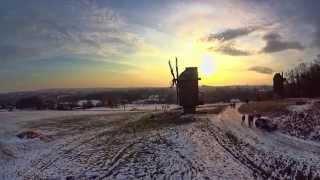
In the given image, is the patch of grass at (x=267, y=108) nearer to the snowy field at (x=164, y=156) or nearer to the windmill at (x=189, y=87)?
the windmill at (x=189, y=87)

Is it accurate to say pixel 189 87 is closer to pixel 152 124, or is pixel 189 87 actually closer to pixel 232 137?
pixel 152 124

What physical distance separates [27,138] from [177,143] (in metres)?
14.1

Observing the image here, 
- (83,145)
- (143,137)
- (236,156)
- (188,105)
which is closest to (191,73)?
(188,105)

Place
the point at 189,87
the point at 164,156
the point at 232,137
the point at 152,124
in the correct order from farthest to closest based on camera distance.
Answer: the point at 189,87
the point at 152,124
the point at 232,137
the point at 164,156

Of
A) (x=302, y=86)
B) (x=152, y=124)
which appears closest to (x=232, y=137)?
(x=152, y=124)

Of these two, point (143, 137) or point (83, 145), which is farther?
point (143, 137)

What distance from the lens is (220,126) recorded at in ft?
141

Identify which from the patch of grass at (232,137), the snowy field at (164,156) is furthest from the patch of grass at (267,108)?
the snowy field at (164,156)

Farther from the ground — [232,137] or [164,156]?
[232,137]

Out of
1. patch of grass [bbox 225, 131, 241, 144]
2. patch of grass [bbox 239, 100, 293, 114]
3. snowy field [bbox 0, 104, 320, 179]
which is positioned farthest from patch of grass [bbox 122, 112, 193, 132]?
patch of grass [bbox 239, 100, 293, 114]

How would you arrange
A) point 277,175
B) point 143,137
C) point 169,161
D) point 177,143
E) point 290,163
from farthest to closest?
1. point 143,137
2. point 177,143
3. point 169,161
4. point 290,163
5. point 277,175

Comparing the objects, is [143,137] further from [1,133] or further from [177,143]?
[1,133]

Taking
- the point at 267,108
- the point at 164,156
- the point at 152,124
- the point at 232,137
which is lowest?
the point at 164,156

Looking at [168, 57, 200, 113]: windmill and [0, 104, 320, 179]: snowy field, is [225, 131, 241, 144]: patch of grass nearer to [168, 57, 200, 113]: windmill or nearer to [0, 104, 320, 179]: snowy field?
[0, 104, 320, 179]: snowy field
